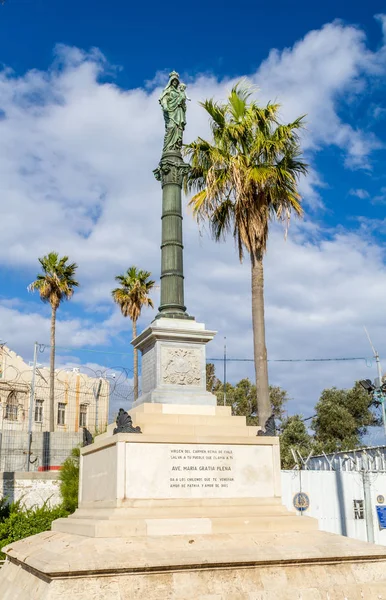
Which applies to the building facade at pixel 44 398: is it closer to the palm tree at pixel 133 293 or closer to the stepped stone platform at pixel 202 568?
the palm tree at pixel 133 293

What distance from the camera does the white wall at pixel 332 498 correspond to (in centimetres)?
1867

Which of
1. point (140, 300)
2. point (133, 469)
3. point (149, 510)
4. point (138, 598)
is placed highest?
point (140, 300)

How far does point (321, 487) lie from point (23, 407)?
76.4 feet

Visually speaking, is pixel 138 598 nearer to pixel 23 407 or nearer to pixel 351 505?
pixel 351 505

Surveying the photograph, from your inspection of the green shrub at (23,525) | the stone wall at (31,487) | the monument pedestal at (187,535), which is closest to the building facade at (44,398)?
the stone wall at (31,487)

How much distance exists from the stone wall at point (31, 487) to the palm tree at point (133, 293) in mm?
14209

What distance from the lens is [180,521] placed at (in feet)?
28.5

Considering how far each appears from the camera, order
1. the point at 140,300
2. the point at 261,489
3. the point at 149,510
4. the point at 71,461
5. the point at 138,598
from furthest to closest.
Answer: the point at 140,300
the point at 71,461
the point at 261,489
the point at 149,510
the point at 138,598

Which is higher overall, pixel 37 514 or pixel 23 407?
pixel 23 407

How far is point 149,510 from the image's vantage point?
8.86 metres

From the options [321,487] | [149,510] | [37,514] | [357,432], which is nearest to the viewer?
[149,510]

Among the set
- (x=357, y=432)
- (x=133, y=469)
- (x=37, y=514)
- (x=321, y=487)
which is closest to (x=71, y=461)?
(x=37, y=514)

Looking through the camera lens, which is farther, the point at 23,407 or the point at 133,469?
the point at 23,407

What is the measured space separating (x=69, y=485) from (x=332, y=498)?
28.3ft
